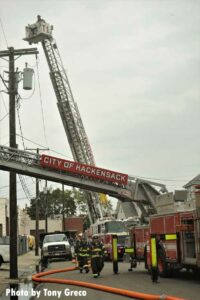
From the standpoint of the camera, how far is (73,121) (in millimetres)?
34781

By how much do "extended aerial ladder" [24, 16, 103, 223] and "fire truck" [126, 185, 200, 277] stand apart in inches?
674

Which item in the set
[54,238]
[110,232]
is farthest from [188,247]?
[54,238]

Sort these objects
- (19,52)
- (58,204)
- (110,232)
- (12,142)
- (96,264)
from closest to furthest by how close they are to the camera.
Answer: (96,264) < (12,142) < (19,52) < (110,232) < (58,204)

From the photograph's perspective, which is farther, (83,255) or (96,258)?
(83,255)

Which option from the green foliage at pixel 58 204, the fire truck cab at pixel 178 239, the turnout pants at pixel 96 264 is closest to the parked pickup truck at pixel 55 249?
A: the turnout pants at pixel 96 264

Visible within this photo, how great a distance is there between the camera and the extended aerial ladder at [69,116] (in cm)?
3453

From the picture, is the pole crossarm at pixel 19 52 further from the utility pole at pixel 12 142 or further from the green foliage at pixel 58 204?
the green foliage at pixel 58 204

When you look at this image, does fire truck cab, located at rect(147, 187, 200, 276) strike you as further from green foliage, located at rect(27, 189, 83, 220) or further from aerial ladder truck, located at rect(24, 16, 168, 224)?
green foliage, located at rect(27, 189, 83, 220)

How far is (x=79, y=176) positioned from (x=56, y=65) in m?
14.3

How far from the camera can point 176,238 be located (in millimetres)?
15297

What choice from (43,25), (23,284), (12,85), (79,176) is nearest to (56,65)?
(43,25)

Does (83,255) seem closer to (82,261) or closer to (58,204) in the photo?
(82,261)

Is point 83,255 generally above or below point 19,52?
below

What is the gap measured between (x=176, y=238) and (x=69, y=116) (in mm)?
20631
